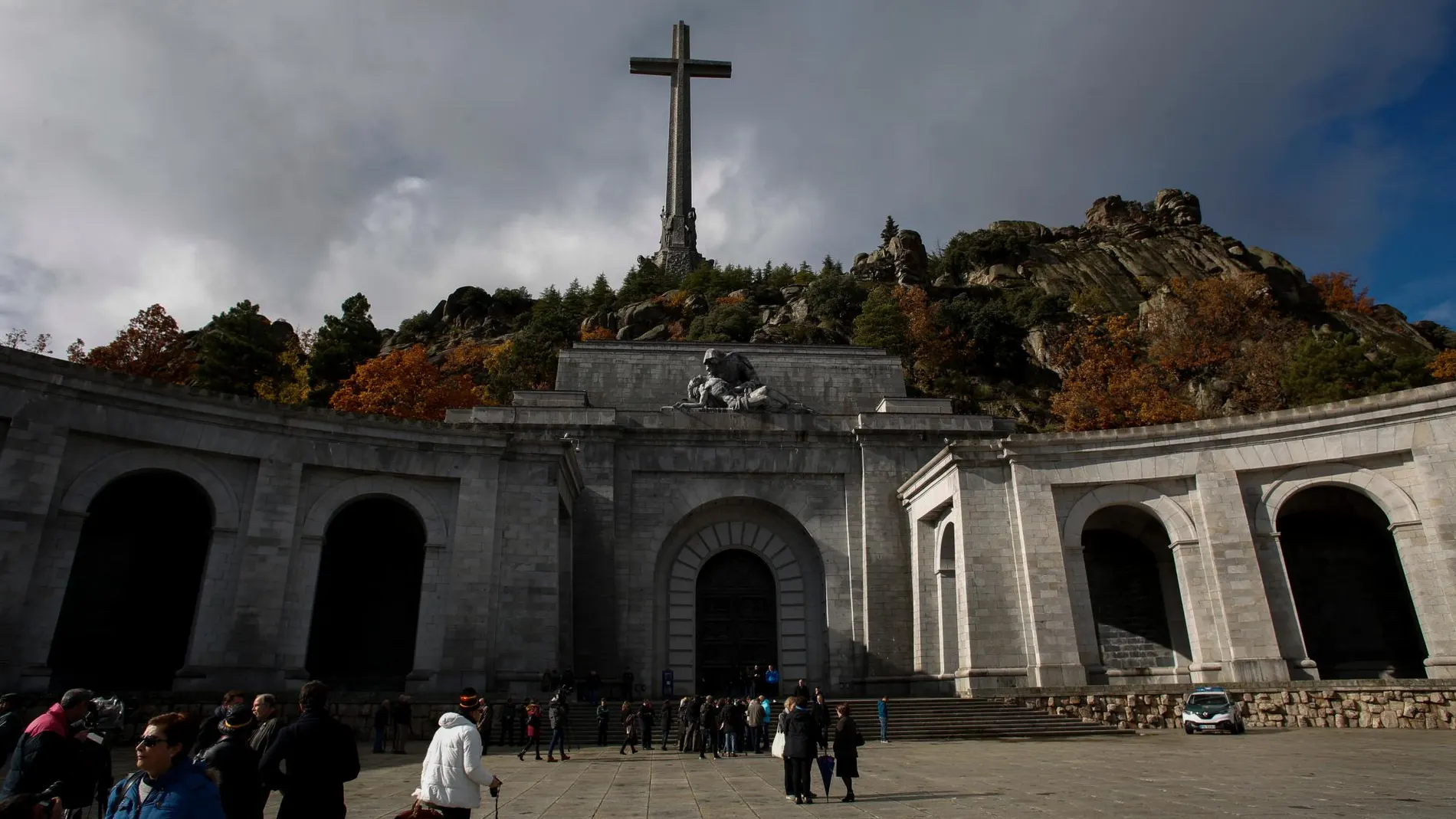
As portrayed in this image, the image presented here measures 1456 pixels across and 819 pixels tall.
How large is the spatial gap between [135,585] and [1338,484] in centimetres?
3132

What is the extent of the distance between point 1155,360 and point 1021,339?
34.2ft

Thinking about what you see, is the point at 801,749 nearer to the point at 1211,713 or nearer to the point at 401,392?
the point at 1211,713

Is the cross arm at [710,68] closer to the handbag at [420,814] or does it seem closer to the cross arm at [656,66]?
the cross arm at [656,66]

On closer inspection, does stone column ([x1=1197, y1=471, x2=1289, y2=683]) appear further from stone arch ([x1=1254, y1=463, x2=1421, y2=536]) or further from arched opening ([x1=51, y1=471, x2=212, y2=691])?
arched opening ([x1=51, y1=471, x2=212, y2=691])

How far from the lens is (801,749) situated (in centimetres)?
1177

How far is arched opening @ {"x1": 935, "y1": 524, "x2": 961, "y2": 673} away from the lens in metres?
26.2

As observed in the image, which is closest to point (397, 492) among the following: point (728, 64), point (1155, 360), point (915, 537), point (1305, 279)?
point (915, 537)

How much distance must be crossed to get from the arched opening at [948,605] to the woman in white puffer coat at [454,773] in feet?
66.7

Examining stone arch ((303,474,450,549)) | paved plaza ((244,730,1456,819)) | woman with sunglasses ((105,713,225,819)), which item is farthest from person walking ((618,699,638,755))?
woman with sunglasses ((105,713,225,819))

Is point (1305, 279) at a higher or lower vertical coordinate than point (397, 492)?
higher

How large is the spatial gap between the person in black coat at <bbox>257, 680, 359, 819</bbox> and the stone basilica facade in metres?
17.3

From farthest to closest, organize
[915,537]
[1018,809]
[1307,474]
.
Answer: [915,537] → [1307,474] → [1018,809]

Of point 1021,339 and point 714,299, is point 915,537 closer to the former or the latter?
point 1021,339

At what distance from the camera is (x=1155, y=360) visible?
56.2 meters
